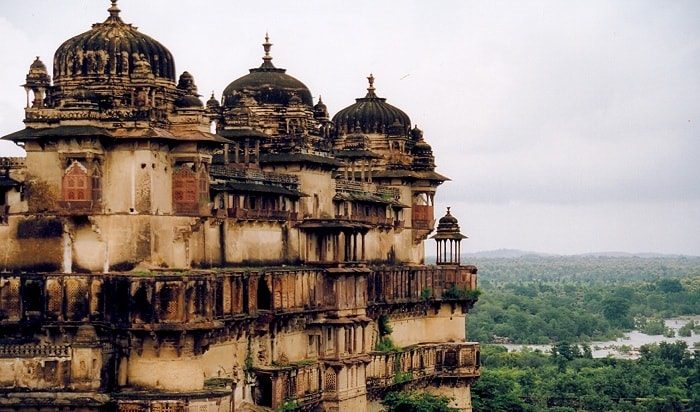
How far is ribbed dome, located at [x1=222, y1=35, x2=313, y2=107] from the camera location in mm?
57875

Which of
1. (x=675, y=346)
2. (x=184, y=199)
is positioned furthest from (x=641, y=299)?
(x=184, y=199)

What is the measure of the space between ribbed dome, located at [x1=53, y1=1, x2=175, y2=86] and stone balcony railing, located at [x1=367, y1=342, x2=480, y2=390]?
56.1 ft

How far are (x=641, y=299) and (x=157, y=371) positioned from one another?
152 meters

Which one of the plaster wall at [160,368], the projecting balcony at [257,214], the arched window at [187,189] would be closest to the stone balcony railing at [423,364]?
the projecting balcony at [257,214]

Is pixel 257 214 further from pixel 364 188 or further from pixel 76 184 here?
pixel 364 188

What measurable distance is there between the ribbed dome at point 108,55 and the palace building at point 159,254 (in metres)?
0.05

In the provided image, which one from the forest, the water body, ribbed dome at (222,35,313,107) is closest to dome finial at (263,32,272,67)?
ribbed dome at (222,35,313,107)

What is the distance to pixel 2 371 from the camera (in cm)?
4441

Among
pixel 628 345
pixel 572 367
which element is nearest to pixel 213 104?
pixel 572 367

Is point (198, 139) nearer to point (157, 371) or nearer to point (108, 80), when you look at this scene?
point (108, 80)

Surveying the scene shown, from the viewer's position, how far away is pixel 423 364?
65438 mm

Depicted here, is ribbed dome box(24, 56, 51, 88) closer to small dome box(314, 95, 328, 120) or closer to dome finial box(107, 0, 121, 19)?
dome finial box(107, 0, 121, 19)

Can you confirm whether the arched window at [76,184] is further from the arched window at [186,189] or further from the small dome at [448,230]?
the small dome at [448,230]

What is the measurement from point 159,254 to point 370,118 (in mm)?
23410
